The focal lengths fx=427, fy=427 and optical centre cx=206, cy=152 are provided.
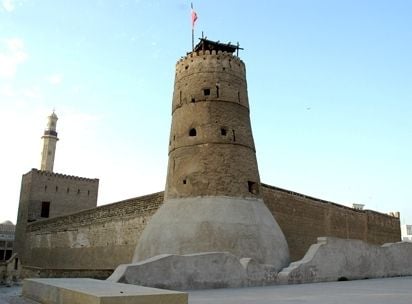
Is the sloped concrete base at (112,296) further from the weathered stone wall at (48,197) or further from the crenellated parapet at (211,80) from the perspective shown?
the weathered stone wall at (48,197)

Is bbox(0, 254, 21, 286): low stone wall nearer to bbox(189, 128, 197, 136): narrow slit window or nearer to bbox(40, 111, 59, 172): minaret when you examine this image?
bbox(189, 128, 197, 136): narrow slit window

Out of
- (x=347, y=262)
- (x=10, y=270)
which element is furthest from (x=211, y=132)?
(x=10, y=270)

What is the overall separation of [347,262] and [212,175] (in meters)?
4.72

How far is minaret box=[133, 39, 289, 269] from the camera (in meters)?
11.2

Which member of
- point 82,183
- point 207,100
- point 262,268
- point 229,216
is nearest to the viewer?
point 262,268

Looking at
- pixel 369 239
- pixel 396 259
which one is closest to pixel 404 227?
pixel 369 239

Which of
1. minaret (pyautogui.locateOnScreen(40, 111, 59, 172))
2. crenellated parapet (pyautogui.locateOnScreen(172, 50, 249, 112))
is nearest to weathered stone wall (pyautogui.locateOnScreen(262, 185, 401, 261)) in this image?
crenellated parapet (pyautogui.locateOnScreen(172, 50, 249, 112))

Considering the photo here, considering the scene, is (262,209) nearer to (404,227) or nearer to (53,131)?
(53,131)

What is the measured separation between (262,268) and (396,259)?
23.7ft

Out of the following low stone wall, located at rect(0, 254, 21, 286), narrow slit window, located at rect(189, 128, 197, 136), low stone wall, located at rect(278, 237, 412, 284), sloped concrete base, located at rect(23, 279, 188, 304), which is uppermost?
narrow slit window, located at rect(189, 128, 197, 136)

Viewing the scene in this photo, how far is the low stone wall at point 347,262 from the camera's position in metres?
10.9

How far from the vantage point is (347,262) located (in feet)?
41.0

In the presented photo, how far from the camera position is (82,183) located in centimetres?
3042

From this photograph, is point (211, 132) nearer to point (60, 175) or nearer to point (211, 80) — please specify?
point (211, 80)
